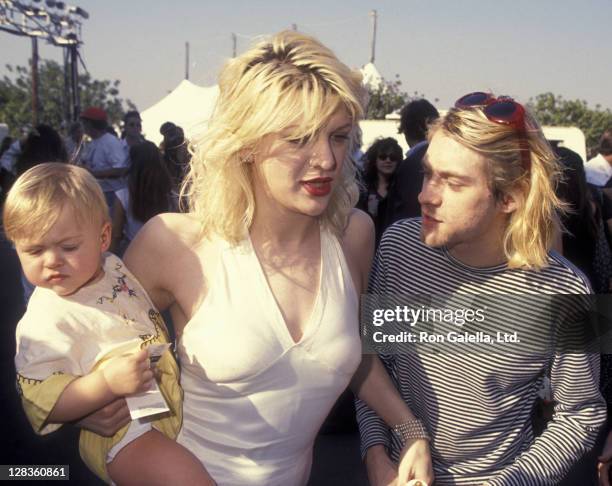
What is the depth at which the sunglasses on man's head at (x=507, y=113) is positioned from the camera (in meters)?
1.79

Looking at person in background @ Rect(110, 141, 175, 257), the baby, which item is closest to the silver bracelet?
the baby

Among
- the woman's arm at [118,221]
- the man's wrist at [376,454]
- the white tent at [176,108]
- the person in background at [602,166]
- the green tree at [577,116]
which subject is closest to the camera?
the man's wrist at [376,454]

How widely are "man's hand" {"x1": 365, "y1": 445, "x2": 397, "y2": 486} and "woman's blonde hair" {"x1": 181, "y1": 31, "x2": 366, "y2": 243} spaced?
2.39 feet

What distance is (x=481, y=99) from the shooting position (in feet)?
6.19

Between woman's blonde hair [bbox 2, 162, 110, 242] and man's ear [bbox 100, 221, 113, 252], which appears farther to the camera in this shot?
man's ear [bbox 100, 221, 113, 252]

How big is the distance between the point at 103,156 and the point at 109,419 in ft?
26.2

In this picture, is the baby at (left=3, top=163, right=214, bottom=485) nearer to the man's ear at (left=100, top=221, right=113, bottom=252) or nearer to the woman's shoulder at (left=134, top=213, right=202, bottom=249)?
the man's ear at (left=100, top=221, right=113, bottom=252)

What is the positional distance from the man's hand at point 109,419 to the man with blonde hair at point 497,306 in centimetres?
71

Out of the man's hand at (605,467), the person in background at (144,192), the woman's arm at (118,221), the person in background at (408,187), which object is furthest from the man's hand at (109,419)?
the woman's arm at (118,221)

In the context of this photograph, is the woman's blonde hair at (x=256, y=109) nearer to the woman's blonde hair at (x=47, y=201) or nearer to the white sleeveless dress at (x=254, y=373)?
the white sleeveless dress at (x=254, y=373)

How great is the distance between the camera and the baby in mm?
1623

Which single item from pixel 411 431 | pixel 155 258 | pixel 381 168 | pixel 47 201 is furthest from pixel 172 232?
pixel 381 168

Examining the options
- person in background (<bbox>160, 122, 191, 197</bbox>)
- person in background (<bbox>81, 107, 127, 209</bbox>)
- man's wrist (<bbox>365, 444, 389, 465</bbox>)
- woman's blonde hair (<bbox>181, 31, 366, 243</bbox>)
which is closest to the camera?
woman's blonde hair (<bbox>181, 31, 366, 243</bbox>)

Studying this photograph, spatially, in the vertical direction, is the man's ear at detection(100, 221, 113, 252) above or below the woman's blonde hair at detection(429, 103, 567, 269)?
below
